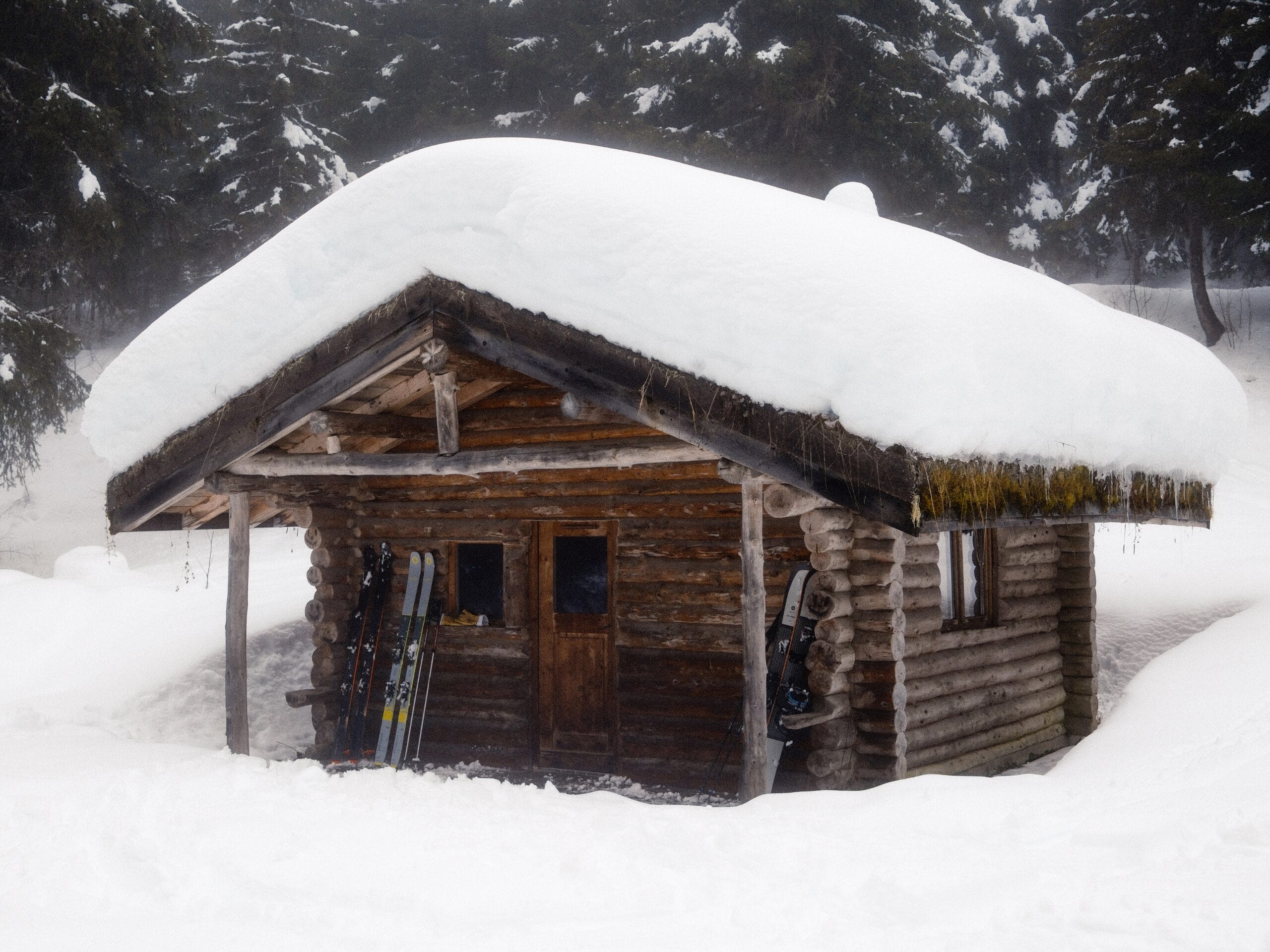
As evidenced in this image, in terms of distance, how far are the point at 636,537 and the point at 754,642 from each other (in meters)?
2.59

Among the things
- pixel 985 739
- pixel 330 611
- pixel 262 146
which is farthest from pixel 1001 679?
pixel 262 146

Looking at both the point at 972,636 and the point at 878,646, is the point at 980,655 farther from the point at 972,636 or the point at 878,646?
the point at 878,646

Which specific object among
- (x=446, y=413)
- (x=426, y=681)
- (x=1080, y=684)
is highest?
(x=446, y=413)

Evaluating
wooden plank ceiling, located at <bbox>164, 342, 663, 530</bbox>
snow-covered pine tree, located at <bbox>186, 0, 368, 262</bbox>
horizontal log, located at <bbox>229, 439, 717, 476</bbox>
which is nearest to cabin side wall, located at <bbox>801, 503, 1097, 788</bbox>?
horizontal log, located at <bbox>229, 439, 717, 476</bbox>

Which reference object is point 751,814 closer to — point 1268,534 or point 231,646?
point 231,646

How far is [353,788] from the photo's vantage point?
6086 millimetres

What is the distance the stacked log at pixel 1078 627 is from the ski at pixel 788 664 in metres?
4.31

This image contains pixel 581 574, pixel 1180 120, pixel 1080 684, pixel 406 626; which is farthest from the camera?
pixel 1180 120

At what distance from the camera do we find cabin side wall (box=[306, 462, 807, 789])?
8.02m

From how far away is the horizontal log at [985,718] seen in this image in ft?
25.7

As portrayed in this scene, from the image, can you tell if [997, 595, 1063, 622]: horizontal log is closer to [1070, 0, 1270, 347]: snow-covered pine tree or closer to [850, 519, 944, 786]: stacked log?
[850, 519, 944, 786]: stacked log

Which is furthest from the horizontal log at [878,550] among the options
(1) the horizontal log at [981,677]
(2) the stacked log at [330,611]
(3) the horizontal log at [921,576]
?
(2) the stacked log at [330,611]

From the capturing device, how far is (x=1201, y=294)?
23.6 metres

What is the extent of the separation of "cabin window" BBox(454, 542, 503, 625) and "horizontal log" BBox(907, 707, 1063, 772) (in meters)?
3.88
